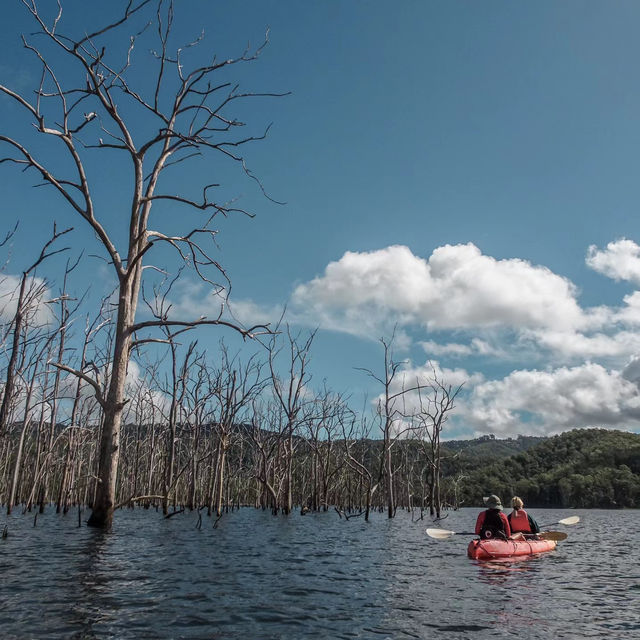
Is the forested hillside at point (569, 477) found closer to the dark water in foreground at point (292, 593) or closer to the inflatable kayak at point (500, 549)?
the inflatable kayak at point (500, 549)

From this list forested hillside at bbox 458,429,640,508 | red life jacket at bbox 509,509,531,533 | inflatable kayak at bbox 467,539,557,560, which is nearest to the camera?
inflatable kayak at bbox 467,539,557,560

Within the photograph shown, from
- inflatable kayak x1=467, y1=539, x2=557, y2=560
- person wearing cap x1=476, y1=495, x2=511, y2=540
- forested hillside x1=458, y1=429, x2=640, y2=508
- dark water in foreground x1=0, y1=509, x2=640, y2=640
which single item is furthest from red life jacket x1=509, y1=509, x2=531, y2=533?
forested hillside x1=458, y1=429, x2=640, y2=508

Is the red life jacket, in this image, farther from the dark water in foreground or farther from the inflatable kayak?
the dark water in foreground

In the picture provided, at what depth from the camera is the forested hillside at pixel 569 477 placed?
92.9m

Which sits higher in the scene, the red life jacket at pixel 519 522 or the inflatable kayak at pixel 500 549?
the red life jacket at pixel 519 522

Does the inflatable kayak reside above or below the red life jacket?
below

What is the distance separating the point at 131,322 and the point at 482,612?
31.9 ft

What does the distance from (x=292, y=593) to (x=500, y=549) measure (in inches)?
291

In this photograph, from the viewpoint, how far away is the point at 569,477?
100812 millimetres

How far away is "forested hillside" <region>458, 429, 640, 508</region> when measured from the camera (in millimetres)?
92875

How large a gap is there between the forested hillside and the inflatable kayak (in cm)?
7176

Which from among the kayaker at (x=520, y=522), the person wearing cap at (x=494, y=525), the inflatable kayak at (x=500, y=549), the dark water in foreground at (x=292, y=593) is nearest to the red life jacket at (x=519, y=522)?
the kayaker at (x=520, y=522)

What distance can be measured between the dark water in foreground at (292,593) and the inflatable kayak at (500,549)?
32 cm

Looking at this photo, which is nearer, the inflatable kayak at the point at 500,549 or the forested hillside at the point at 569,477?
the inflatable kayak at the point at 500,549
